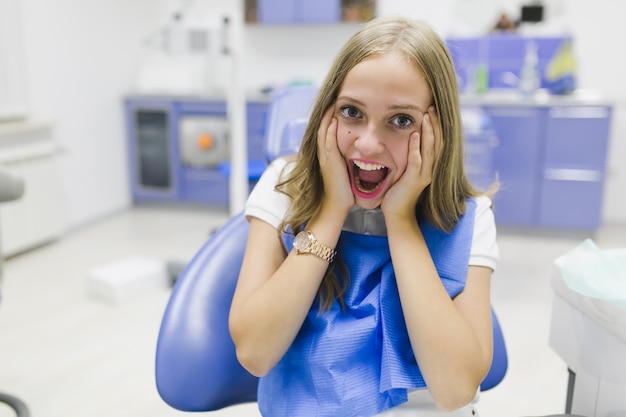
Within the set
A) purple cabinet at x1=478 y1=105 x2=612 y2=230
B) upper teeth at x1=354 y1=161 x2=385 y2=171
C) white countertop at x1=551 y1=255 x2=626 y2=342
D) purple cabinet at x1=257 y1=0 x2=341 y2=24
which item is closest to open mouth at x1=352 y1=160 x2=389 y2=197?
upper teeth at x1=354 y1=161 x2=385 y2=171

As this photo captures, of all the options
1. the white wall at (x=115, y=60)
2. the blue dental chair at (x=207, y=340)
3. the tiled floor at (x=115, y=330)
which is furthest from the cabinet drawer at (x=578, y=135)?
the blue dental chair at (x=207, y=340)

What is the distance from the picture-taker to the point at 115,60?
452 cm

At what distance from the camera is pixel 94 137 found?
4.31 m

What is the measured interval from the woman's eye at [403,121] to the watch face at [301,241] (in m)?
0.23

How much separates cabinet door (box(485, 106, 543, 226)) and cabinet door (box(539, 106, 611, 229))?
0.07m

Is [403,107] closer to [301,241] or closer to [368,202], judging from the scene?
[368,202]

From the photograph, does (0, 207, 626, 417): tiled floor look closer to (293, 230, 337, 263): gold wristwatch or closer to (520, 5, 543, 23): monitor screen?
(293, 230, 337, 263): gold wristwatch

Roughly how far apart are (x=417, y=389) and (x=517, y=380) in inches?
54.6

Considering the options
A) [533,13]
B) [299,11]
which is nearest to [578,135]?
[533,13]

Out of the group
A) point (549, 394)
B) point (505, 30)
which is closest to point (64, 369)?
point (549, 394)

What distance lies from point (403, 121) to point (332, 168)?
0.13m

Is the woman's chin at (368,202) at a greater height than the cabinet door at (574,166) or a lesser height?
greater

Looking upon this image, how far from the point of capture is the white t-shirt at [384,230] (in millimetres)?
988

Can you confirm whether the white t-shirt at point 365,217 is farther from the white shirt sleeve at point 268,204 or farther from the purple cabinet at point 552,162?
the purple cabinet at point 552,162
